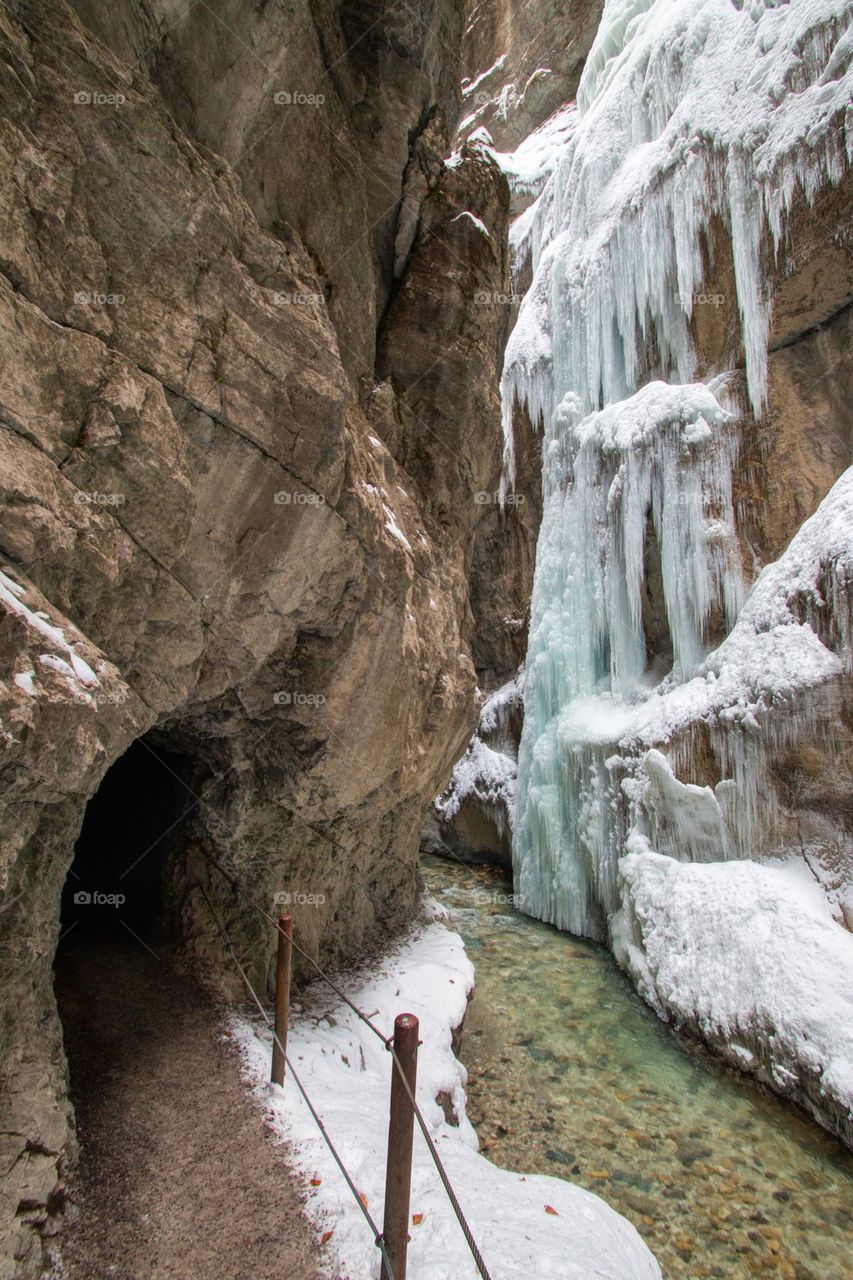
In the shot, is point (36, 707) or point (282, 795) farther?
point (282, 795)

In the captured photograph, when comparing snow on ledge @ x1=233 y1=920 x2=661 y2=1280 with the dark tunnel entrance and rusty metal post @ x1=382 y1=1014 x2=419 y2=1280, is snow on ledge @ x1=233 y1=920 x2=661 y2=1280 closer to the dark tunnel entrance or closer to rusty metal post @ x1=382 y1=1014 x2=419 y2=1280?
rusty metal post @ x1=382 y1=1014 x2=419 y2=1280

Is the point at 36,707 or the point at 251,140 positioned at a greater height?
the point at 251,140

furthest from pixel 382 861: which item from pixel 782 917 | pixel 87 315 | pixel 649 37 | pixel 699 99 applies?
pixel 649 37

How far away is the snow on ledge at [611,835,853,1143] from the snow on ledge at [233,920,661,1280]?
3.13m

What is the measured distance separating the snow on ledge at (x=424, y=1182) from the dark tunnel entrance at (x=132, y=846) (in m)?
2.16

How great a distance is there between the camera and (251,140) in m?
5.59

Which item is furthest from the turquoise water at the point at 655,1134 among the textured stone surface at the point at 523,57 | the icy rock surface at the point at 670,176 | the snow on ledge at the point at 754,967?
the textured stone surface at the point at 523,57

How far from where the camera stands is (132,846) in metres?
8.08

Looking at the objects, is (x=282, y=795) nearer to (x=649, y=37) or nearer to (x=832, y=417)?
(x=832, y=417)

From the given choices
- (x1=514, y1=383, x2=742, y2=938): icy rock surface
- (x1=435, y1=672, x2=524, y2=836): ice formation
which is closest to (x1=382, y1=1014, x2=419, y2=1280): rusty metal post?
(x1=514, y1=383, x2=742, y2=938): icy rock surface

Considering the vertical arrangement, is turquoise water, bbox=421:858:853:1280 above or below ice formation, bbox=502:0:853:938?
below

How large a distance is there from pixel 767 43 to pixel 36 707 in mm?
15762

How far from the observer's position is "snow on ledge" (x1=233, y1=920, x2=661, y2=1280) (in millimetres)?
3230

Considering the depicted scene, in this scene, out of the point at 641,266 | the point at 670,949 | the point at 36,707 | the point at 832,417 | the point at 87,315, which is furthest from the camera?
the point at 641,266
